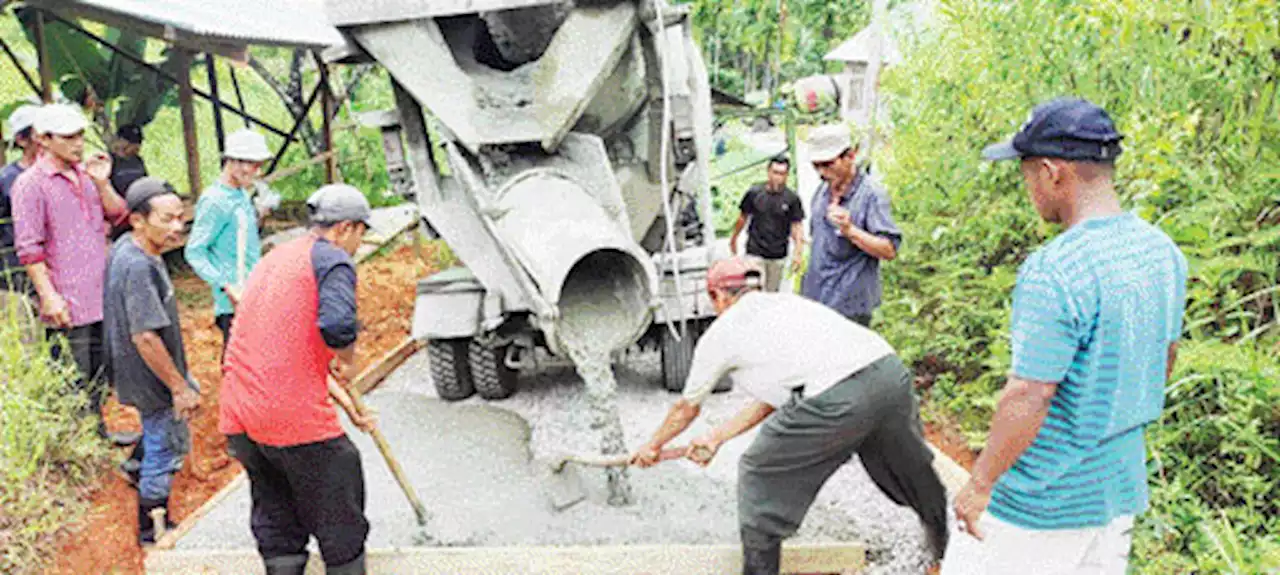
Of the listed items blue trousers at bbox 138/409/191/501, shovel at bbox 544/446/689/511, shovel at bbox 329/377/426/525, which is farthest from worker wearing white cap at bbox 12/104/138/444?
shovel at bbox 544/446/689/511

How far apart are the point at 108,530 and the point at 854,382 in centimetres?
335

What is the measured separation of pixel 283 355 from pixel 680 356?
9.45ft

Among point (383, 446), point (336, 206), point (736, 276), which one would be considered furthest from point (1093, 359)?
point (383, 446)

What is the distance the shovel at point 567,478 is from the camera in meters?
3.89

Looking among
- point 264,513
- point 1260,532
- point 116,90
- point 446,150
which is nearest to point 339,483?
point 264,513

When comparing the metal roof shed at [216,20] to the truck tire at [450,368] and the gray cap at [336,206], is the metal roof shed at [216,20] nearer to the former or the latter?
the truck tire at [450,368]

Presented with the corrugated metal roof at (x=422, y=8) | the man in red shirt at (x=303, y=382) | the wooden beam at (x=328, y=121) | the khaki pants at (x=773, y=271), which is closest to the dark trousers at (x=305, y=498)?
the man in red shirt at (x=303, y=382)

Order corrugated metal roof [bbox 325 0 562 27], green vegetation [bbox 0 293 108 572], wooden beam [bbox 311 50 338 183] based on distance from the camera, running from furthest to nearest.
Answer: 1. wooden beam [bbox 311 50 338 183]
2. corrugated metal roof [bbox 325 0 562 27]
3. green vegetation [bbox 0 293 108 572]

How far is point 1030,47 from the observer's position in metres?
5.06

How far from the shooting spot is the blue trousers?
397cm

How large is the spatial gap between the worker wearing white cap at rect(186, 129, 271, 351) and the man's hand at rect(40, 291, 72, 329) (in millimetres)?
574

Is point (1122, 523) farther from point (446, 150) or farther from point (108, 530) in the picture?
point (108, 530)

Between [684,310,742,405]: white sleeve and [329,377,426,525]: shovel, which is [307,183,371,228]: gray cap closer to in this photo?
[329,377,426,525]: shovel

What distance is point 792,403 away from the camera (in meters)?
3.16
